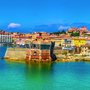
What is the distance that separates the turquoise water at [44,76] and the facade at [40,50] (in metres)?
1.25

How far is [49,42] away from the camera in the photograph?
95.2ft

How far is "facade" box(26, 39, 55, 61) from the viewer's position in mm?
28938

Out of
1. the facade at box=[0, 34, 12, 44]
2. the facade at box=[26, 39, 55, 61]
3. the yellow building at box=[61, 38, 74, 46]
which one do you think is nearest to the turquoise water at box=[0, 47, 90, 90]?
the facade at box=[26, 39, 55, 61]

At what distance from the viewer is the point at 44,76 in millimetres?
21578

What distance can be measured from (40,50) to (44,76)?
7.94 metres

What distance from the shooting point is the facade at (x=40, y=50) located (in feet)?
94.9

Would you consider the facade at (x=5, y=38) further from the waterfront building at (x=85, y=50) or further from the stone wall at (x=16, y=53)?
the stone wall at (x=16, y=53)

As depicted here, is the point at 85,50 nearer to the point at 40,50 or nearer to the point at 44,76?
the point at 40,50

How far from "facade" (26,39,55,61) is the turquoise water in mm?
1250

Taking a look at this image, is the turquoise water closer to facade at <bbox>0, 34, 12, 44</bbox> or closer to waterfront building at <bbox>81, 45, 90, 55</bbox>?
waterfront building at <bbox>81, 45, 90, 55</bbox>

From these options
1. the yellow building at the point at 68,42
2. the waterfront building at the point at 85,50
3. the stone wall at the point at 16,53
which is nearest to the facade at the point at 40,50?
the stone wall at the point at 16,53

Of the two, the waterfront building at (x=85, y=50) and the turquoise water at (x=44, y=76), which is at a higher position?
the waterfront building at (x=85, y=50)

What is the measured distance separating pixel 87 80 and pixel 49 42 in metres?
10.2

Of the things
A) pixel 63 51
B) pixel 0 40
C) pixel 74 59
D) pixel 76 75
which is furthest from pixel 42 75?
pixel 0 40
